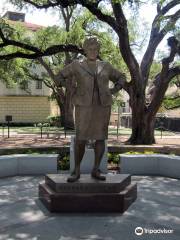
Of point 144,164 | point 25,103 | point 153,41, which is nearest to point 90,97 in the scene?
point 144,164

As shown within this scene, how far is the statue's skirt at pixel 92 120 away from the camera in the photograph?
22.5 feet

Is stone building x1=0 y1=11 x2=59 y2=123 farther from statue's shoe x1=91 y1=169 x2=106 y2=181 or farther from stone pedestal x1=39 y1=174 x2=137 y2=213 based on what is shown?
stone pedestal x1=39 y1=174 x2=137 y2=213

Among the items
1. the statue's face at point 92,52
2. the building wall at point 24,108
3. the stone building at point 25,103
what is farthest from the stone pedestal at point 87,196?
the building wall at point 24,108

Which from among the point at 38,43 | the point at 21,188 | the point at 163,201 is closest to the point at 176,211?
the point at 163,201

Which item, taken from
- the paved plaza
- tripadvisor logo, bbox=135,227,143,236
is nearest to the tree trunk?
the paved plaza

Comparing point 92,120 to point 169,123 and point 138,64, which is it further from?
point 169,123

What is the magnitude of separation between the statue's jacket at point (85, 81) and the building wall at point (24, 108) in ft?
143

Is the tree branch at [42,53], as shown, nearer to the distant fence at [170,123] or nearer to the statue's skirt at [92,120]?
the statue's skirt at [92,120]

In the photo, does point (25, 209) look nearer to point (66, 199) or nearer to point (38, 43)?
point (66, 199)

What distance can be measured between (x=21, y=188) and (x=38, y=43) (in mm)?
17886

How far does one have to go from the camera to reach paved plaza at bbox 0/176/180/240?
217 inches

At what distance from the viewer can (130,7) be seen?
17.0 m

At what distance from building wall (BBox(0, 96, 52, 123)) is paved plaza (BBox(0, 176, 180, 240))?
141 feet

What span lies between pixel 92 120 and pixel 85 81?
58 cm
